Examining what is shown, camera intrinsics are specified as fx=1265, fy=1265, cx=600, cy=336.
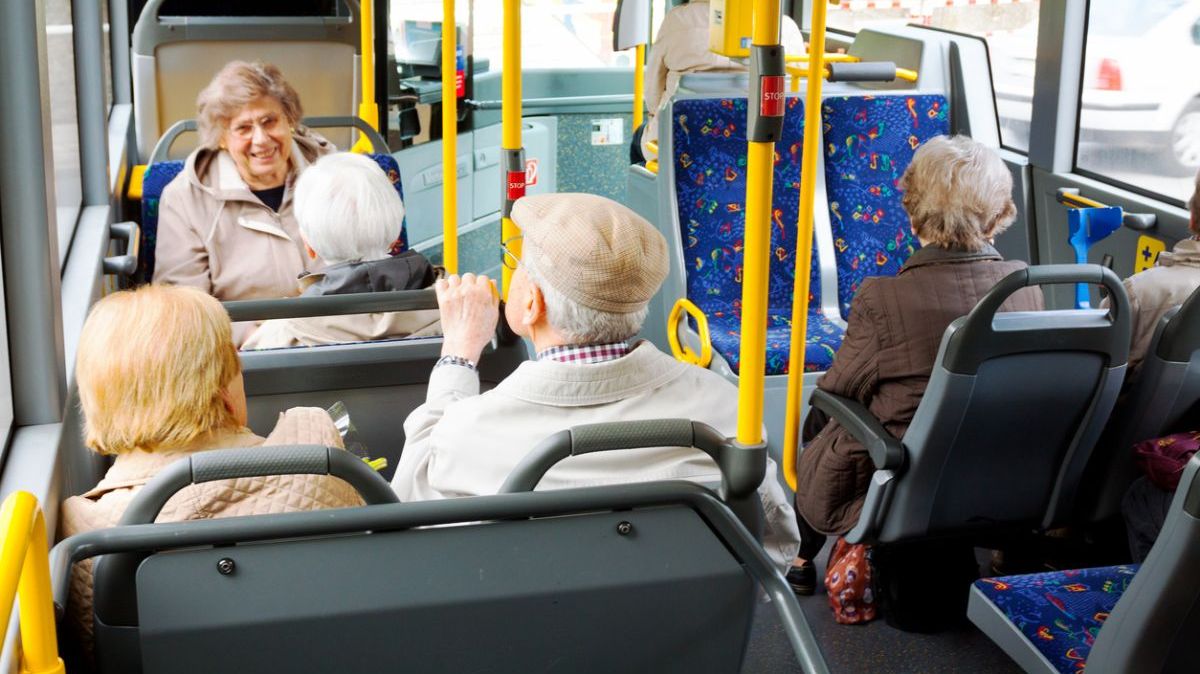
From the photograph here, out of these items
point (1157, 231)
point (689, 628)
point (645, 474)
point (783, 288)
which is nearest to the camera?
point (689, 628)

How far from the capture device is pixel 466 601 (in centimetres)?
157

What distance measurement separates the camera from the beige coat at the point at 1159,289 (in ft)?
9.63

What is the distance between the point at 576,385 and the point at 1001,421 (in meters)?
1.17

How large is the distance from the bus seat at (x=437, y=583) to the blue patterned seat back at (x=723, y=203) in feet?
7.95

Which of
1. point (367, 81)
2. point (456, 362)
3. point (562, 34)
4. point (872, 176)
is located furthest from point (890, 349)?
point (562, 34)

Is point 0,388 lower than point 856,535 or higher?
higher

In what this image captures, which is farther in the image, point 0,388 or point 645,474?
point 0,388

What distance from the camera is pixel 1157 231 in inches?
152

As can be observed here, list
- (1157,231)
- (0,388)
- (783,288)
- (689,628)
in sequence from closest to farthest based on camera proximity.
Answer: (689,628)
(0,388)
(1157,231)
(783,288)

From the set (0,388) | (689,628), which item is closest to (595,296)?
(689,628)

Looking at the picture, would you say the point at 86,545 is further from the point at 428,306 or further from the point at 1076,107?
the point at 1076,107

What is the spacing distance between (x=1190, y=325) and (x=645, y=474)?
1.39 meters

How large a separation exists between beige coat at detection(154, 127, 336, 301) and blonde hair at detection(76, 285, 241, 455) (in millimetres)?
1942

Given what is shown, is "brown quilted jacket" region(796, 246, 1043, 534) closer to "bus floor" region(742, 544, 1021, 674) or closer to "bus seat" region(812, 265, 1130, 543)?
"bus seat" region(812, 265, 1130, 543)
